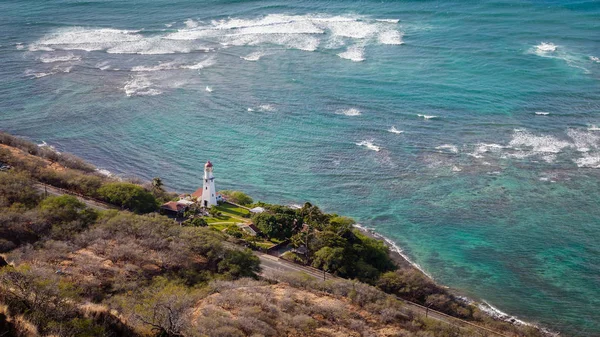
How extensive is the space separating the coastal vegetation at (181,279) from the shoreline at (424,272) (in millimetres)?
1789

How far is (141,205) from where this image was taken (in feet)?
194

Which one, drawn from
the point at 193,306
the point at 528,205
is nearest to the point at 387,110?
the point at 528,205

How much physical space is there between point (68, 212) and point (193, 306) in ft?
61.5

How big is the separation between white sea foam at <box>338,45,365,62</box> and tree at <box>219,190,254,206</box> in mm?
45884

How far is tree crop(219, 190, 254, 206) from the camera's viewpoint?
65.7 meters

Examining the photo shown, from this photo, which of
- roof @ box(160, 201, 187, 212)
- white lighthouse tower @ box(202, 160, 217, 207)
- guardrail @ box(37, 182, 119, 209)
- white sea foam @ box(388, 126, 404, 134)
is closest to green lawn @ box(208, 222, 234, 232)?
roof @ box(160, 201, 187, 212)

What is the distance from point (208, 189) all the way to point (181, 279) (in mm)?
21889

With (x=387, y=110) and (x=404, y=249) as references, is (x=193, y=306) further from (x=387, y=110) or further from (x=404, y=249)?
(x=387, y=110)

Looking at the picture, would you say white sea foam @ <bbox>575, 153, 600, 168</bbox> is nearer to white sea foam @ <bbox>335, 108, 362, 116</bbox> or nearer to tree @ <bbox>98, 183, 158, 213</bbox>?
white sea foam @ <bbox>335, 108, 362, 116</bbox>

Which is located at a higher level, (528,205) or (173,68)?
(173,68)

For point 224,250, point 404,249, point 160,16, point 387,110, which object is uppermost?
point 160,16

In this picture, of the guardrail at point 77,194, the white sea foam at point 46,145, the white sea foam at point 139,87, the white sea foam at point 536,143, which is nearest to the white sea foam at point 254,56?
the white sea foam at point 139,87

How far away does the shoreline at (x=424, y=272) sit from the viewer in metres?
48.8

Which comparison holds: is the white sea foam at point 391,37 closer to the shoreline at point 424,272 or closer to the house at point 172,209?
the shoreline at point 424,272
